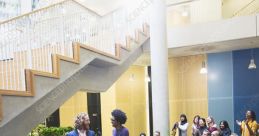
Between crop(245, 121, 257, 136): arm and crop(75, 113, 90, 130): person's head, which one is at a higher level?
crop(75, 113, 90, 130): person's head

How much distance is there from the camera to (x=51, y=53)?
516 cm

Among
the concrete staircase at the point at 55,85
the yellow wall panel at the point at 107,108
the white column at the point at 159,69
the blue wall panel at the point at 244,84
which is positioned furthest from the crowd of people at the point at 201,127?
the yellow wall panel at the point at 107,108

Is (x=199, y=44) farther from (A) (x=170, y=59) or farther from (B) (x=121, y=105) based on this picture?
(B) (x=121, y=105)

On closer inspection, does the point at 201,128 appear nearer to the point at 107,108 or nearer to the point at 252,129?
the point at 252,129

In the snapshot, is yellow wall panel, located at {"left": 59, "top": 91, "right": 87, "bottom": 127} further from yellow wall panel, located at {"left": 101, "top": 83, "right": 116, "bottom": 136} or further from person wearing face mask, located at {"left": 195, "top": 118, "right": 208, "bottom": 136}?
person wearing face mask, located at {"left": 195, "top": 118, "right": 208, "bottom": 136}

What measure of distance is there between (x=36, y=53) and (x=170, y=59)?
6.66 m

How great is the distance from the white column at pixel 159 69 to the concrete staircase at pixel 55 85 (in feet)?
2.29

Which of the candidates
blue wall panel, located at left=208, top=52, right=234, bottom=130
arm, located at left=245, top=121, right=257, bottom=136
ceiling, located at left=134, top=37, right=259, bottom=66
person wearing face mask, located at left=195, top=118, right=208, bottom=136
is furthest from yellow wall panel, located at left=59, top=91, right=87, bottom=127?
arm, located at left=245, top=121, right=257, bottom=136

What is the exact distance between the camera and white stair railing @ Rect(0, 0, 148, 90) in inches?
193

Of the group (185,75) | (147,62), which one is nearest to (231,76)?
(185,75)

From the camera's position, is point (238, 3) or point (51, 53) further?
point (238, 3)

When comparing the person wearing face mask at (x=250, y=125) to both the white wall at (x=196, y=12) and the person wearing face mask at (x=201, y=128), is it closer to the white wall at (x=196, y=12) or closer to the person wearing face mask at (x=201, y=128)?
the person wearing face mask at (x=201, y=128)

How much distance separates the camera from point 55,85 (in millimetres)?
5109

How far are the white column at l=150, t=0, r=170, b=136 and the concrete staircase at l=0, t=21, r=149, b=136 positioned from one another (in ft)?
2.29
